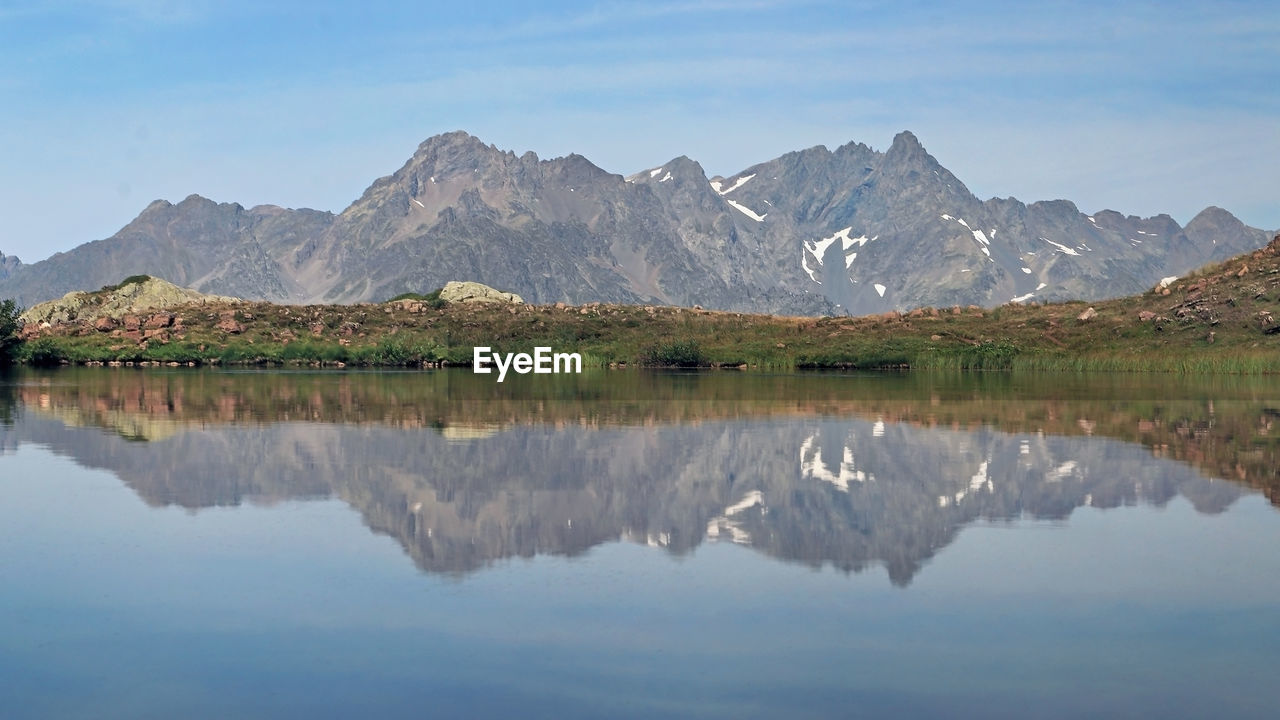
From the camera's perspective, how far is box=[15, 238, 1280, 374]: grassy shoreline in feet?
215

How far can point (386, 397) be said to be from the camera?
37.8m

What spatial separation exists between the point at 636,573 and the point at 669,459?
9.21m

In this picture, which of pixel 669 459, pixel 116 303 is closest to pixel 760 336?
pixel 116 303

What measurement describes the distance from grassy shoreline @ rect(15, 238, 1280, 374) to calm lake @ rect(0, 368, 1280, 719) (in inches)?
1597

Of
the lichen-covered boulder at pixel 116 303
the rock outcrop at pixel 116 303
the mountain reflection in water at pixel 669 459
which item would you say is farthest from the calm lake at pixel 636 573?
the lichen-covered boulder at pixel 116 303

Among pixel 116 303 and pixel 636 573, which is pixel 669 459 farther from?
pixel 116 303

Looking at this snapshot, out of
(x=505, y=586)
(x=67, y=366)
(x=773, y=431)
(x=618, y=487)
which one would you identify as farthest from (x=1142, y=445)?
(x=67, y=366)

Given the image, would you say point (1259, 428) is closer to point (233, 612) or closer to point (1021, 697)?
point (1021, 697)

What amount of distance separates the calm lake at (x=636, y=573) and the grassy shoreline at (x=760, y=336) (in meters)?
40.6

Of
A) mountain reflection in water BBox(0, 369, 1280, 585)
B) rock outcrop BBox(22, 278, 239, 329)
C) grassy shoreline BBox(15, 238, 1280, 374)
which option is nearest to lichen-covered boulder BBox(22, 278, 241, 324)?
rock outcrop BBox(22, 278, 239, 329)

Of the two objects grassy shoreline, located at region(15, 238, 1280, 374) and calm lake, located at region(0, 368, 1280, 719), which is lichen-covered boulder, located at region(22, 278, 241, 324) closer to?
grassy shoreline, located at region(15, 238, 1280, 374)

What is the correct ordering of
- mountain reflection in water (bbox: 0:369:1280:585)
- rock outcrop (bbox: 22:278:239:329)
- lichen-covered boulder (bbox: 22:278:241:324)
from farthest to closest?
lichen-covered boulder (bbox: 22:278:241:324) → rock outcrop (bbox: 22:278:239:329) → mountain reflection in water (bbox: 0:369:1280:585)

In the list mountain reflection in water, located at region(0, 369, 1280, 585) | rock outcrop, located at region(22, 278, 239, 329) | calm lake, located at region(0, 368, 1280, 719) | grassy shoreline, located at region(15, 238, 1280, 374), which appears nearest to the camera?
calm lake, located at region(0, 368, 1280, 719)

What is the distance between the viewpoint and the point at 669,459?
21.6 metres
